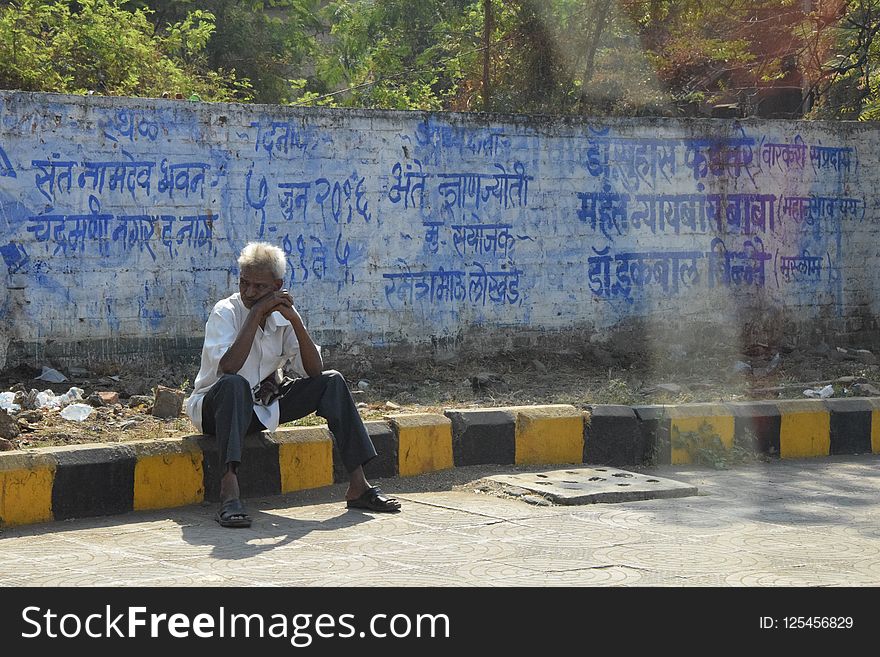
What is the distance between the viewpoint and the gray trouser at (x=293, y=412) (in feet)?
18.1

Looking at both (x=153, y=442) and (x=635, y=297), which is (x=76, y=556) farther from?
(x=635, y=297)

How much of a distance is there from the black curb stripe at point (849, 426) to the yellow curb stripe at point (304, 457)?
3.52m

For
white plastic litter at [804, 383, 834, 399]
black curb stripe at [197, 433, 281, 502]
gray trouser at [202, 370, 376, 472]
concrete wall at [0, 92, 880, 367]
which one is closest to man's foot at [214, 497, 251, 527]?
gray trouser at [202, 370, 376, 472]

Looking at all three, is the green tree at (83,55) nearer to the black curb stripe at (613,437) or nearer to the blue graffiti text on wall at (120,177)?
the blue graffiti text on wall at (120,177)

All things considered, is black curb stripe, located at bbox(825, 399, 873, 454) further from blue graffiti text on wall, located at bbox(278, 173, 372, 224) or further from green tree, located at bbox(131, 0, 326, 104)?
green tree, located at bbox(131, 0, 326, 104)

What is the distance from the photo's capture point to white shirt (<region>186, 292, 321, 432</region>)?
577cm

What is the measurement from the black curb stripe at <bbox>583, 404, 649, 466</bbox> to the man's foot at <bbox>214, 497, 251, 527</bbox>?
98.2 inches

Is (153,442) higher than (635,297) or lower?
lower

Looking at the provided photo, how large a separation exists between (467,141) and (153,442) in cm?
442

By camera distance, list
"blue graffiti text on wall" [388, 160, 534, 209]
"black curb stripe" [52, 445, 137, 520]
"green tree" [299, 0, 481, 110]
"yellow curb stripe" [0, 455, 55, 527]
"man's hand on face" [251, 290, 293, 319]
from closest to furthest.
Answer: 1. "yellow curb stripe" [0, 455, 55, 527]
2. "black curb stripe" [52, 445, 137, 520]
3. "man's hand on face" [251, 290, 293, 319]
4. "blue graffiti text on wall" [388, 160, 534, 209]
5. "green tree" [299, 0, 481, 110]

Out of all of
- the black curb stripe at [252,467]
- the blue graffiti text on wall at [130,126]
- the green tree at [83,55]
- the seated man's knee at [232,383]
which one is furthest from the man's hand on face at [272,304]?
the green tree at [83,55]

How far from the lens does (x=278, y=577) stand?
173 inches
